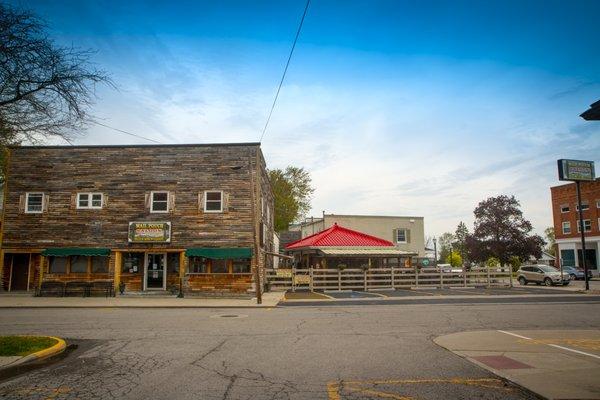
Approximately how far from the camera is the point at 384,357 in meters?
8.49

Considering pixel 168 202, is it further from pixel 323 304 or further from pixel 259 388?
pixel 259 388

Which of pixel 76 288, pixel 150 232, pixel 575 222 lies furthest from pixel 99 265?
pixel 575 222

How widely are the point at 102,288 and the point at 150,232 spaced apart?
3.91 metres

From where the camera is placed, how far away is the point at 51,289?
24.3 m

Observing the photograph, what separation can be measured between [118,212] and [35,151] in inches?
252

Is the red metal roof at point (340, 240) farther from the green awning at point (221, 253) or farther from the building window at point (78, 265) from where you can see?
the building window at point (78, 265)

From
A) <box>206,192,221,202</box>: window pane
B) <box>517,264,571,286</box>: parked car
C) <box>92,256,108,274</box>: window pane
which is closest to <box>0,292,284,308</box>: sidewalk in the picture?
<box>92,256,108,274</box>: window pane

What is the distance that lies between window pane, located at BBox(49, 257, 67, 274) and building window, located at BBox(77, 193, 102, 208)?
3.21 metres

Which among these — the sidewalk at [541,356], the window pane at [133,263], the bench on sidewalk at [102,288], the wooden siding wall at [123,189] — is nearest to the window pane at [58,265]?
the wooden siding wall at [123,189]

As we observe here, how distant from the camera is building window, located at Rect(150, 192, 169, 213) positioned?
25969 millimetres

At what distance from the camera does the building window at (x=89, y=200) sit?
26.0 meters

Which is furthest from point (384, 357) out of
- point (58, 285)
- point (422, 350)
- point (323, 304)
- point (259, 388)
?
point (58, 285)

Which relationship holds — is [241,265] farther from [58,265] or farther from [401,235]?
[401,235]

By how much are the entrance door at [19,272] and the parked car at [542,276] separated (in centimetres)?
3608
